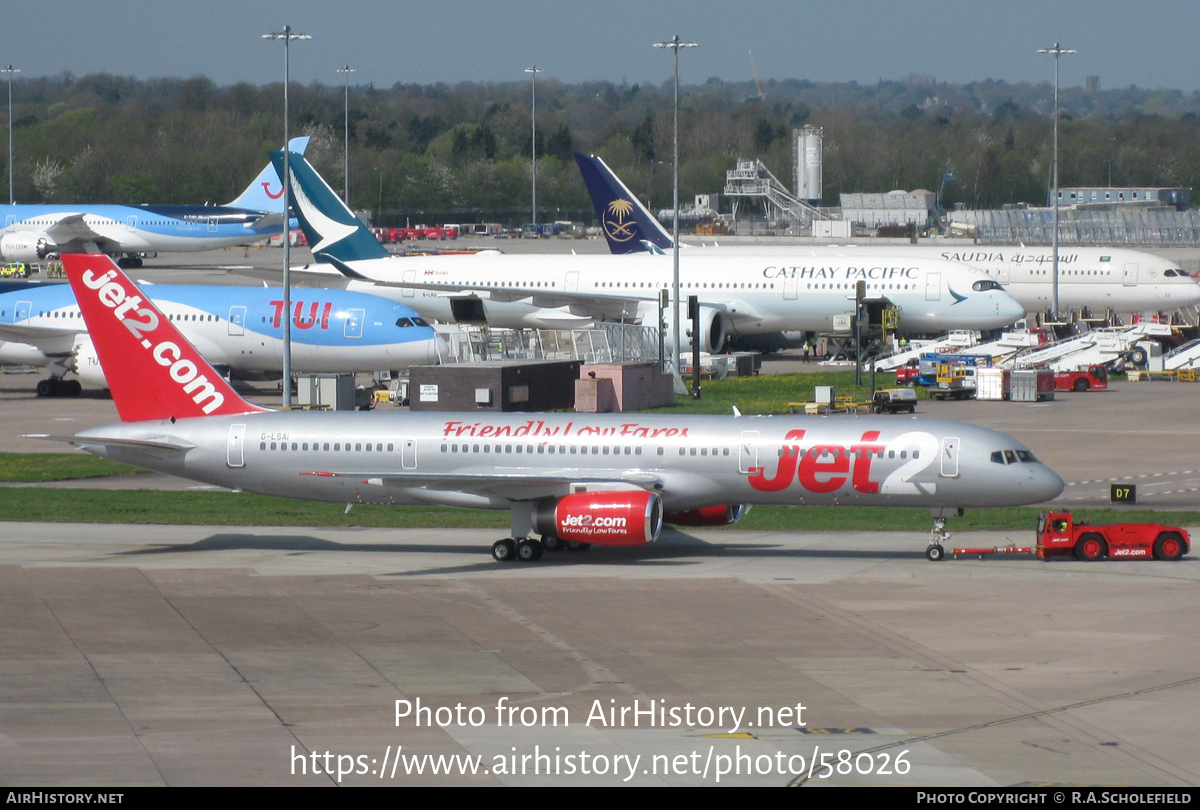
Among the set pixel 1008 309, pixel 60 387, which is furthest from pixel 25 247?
pixel 1008 309

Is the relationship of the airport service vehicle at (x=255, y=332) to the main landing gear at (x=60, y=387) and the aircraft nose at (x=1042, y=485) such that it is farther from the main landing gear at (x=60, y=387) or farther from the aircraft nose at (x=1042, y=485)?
the aircraft nose at (x=1042, y=485)

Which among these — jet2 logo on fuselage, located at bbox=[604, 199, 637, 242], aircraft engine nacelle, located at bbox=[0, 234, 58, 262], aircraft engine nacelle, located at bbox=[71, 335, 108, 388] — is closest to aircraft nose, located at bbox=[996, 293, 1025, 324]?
jet2 logo on fuselage, located at bbox=[604, 199, 637, 242]

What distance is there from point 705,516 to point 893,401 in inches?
1111

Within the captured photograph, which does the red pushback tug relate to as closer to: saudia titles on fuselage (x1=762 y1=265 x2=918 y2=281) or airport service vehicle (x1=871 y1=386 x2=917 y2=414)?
airport service vehicle (x1=871 y1=386 x2=917 y2=414)

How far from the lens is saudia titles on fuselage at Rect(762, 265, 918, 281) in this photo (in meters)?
80.7

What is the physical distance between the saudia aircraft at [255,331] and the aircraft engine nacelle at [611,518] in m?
32.9

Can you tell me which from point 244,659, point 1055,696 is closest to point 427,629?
point 244,659

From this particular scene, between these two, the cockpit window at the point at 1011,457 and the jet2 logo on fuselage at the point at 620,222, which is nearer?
the cockpit window at the point at 1011,457

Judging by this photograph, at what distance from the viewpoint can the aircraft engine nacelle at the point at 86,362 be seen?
65.6 meters

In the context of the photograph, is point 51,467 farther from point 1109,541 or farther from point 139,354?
point 1109,541

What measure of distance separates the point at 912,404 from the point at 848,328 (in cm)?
1581

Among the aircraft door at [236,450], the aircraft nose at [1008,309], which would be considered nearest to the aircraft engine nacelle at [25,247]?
the aircraft nose at [1008,309]

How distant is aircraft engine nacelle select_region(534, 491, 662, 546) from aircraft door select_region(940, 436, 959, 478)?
6.60m
